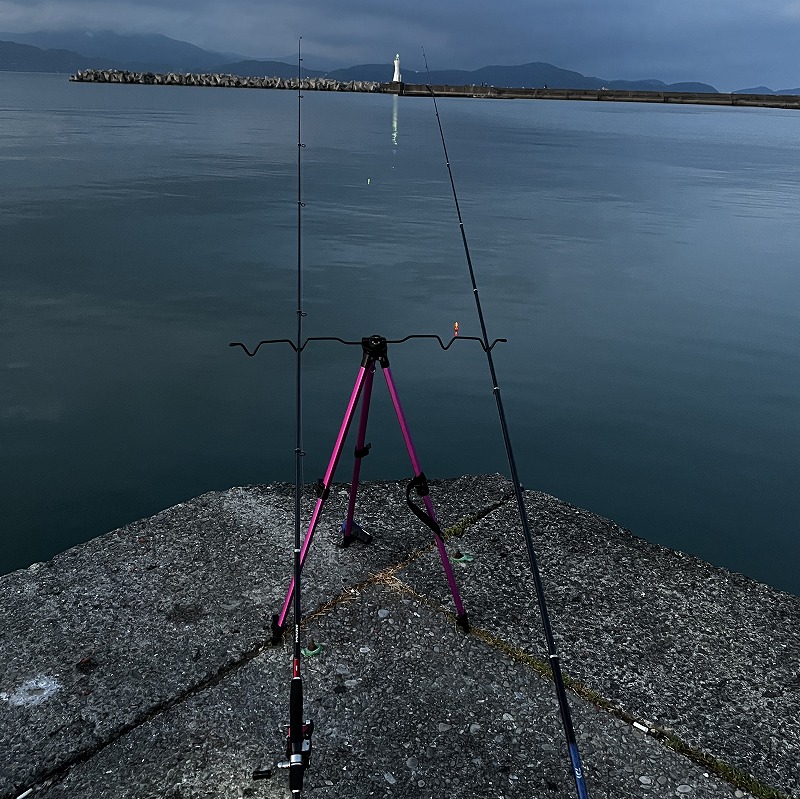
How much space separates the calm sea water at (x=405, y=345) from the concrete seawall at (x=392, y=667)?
2.12 m

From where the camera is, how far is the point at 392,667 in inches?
145

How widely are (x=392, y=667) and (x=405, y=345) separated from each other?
7583mm

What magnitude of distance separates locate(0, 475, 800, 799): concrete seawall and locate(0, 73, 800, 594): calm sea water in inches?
83.5

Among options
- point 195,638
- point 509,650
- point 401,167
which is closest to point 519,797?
point 509,650

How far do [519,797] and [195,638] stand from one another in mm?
1801

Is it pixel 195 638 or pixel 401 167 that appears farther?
pixel 401 167

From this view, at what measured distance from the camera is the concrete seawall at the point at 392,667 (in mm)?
3127

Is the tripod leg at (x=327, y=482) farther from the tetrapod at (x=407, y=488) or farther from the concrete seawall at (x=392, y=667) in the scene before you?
the concrete seawall at (x=392, y=667)

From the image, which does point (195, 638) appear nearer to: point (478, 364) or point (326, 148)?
point (478, 364)

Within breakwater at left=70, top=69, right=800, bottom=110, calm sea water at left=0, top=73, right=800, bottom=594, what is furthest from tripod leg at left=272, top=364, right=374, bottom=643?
breakwater at left=70, top=69, right=800, bottom=110

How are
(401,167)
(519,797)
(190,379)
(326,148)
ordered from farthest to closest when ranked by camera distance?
(326,148) → (401,167) → (190,379) → (519,797)

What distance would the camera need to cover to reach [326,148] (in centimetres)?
3453

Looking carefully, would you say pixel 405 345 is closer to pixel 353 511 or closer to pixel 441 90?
pixel 353 511

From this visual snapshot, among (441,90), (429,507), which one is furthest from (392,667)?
(441,90)
